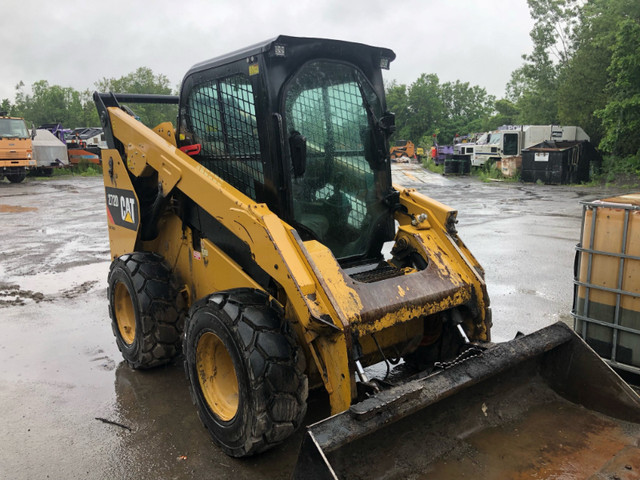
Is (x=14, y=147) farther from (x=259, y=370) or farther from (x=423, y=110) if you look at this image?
(x=423, y=110)

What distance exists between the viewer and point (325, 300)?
2.78 m

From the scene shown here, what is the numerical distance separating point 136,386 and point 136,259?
0.98 meters

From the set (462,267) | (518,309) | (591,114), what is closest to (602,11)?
(591,114)

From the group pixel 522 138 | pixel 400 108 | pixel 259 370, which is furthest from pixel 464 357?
pixel 400 108

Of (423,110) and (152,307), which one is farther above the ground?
(423,110)

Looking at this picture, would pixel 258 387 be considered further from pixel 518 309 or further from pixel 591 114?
pixel 591 114

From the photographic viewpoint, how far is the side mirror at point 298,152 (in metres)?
3.26

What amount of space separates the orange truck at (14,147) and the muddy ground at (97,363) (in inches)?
456

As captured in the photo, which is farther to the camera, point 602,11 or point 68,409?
point 602,11

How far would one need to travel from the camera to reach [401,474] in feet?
8.37

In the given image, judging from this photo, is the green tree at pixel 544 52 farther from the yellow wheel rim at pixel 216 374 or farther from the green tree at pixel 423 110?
the yellow wheel rim at pixel 216 374

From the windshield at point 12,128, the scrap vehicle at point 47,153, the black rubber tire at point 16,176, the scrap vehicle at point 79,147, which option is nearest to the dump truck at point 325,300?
the windshield at point 12,128

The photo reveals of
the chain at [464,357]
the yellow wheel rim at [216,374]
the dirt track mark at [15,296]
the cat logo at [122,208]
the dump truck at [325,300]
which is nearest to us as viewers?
the dump truck at [325,300]

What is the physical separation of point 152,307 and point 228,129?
1.43m
